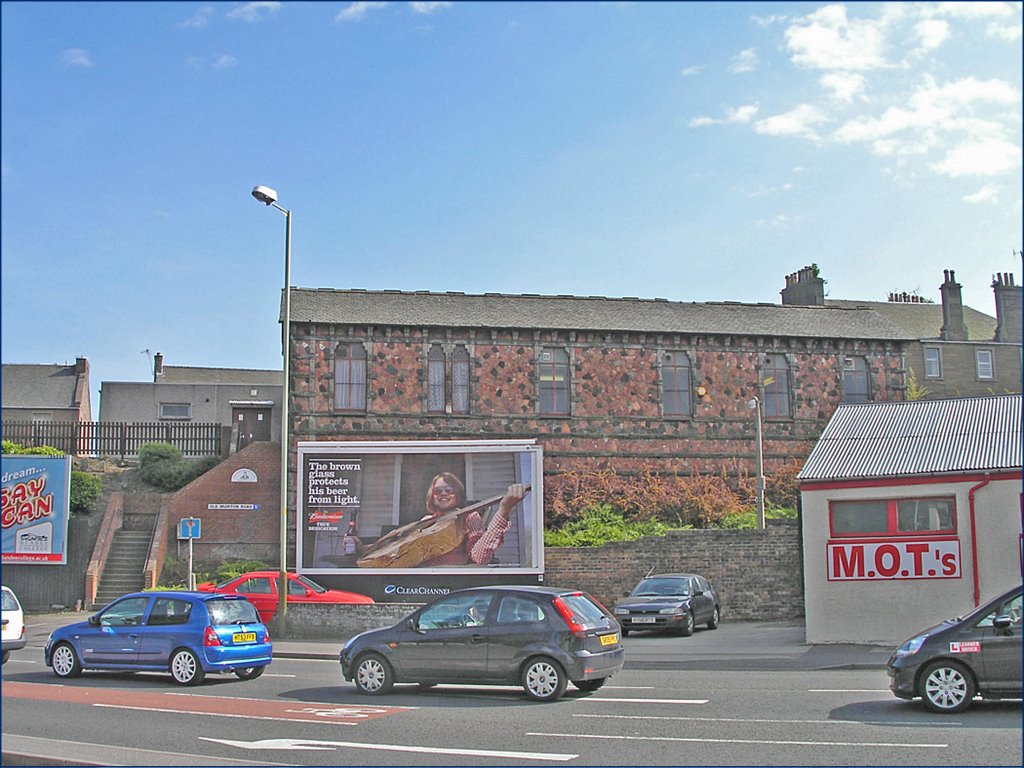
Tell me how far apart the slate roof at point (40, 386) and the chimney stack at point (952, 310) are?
138ft

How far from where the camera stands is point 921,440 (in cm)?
2245

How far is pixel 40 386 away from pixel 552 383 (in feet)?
96.9

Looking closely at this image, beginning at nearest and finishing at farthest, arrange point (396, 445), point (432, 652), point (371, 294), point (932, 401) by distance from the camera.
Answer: point (432, 652) < point (932, 401) < point (396, 445) < point (371, 294)

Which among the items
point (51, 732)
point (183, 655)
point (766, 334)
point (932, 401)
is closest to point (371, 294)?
point (766, 334)

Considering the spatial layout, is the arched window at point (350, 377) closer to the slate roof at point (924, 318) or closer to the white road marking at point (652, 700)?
the white road marking at point (652, 700)

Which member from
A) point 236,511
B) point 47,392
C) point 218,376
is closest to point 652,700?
point 236,511

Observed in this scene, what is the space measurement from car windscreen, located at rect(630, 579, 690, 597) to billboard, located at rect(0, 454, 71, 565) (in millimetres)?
17999

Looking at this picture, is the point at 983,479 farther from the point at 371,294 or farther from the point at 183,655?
the point at 371,294

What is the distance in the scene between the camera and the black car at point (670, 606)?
25.3m

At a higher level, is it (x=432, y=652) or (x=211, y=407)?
(x=211, y=407)

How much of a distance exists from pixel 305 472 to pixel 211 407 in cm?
2205

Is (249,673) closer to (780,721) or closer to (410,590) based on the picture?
(780,721)

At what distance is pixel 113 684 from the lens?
1669 centimetres

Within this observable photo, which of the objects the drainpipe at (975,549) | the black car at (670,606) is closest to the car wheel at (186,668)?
the black car at (670,606)
